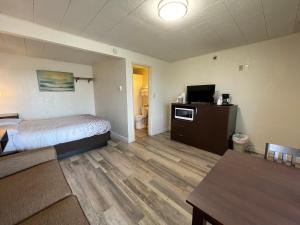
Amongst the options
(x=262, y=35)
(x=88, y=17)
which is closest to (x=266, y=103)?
(x=262, y=35)

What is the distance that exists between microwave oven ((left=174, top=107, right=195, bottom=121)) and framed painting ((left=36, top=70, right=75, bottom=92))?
329 centimetres

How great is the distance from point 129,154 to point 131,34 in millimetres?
2368

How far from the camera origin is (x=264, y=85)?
2.65 metres

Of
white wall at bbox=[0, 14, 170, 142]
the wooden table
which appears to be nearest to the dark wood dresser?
white wall at bbox=[0, 14, 170, 142]

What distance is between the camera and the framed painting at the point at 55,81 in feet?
11.6

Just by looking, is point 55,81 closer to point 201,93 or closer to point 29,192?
point 29,192

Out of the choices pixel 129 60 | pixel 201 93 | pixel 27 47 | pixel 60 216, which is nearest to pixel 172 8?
pixel 129 60

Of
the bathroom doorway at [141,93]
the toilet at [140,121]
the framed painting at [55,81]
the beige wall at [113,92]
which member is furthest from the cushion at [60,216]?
the bathroom doorway at [141,93]

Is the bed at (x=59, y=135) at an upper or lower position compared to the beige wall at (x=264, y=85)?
lower

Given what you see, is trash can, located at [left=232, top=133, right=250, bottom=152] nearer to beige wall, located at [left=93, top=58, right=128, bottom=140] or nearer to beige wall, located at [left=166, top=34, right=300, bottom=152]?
beige wall, located at [left=166, top=34, right=300, bottom=152]

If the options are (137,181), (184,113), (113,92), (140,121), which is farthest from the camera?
(140,121)

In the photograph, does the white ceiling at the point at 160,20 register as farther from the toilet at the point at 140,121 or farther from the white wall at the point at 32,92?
the toilet at the point at 140,121

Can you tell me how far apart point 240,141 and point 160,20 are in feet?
8.80

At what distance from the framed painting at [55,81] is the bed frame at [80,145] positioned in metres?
2.04
